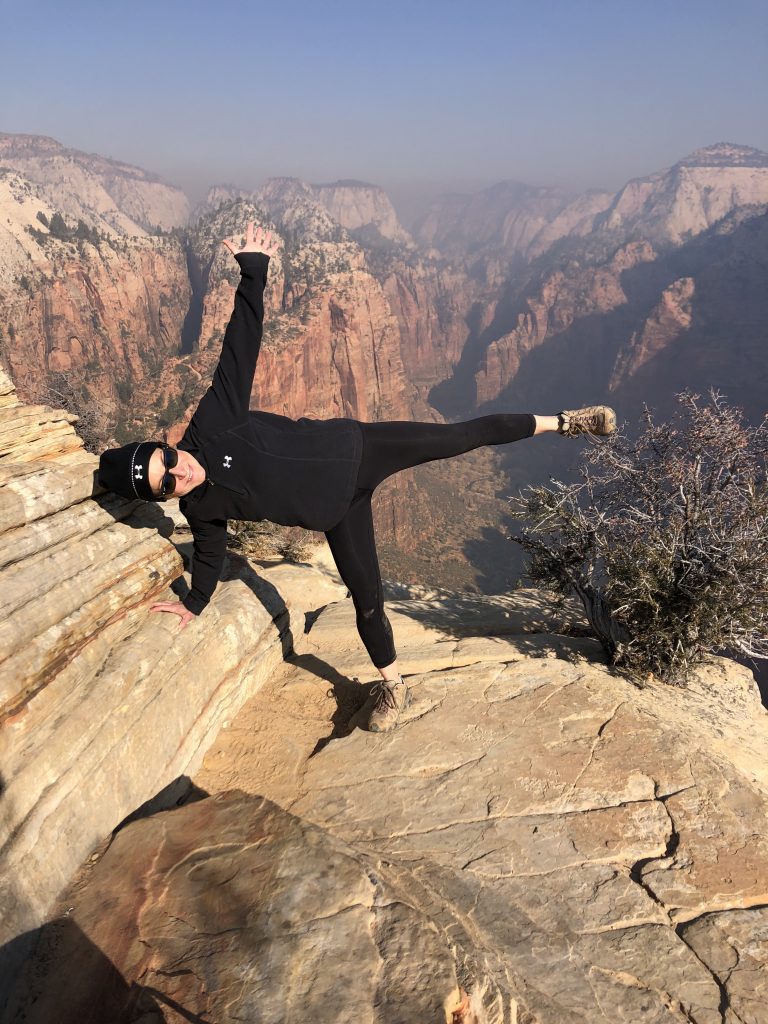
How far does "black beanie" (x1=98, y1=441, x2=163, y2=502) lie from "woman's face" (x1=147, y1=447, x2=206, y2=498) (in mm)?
28

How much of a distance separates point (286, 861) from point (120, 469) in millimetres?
2235

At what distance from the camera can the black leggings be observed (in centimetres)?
389

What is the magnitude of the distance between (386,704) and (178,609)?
1.70 meters

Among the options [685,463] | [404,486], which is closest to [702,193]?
[404,486]

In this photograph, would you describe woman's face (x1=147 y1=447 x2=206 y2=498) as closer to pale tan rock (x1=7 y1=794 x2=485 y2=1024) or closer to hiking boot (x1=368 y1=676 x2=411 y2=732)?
pale tan rock (x1=7 y1=794 x2=485 y2=1024)

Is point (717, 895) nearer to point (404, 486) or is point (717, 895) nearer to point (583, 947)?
point (583, 947)

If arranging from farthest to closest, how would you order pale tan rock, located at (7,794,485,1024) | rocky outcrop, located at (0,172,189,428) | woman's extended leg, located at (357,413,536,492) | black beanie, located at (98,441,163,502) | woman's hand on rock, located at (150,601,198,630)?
rocky outcrop, located at (0,172,189,428) < woman's hand on rock, located at (150,601,198,630) < woman's extended leg, located at (357,413,536,492) < black beanie, located at (98,441,163,502) < pale tan rock, located at (7,794,485,1024)

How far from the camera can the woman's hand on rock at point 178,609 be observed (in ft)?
14.2

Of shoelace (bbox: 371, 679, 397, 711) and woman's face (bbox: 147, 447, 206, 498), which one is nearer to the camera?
A: woman's face (bbox: 147, 447, 206, 498)

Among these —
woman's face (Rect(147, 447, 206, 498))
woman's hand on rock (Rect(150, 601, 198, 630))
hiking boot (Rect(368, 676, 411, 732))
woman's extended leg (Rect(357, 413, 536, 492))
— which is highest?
woman's face (Rect(147, 447, 206, 498))

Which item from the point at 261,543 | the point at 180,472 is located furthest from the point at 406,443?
the point at 261,543

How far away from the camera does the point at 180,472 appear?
3.36m

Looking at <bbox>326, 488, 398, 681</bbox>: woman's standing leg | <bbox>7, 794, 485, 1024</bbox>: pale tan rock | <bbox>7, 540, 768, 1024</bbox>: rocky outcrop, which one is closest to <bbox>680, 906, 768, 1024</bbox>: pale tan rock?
<bbox>7, 540, 768, 1024</bbox>: rocky outcrop

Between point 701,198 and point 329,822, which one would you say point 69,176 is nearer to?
point 701,198
